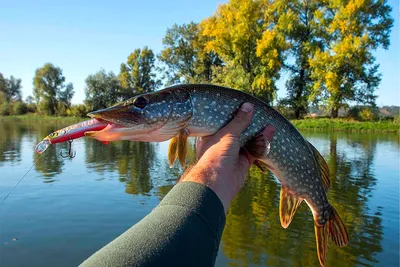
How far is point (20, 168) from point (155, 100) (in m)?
10.3

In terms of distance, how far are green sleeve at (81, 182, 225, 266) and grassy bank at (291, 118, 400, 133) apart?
103 feet

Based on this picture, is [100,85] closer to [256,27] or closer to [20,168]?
[256,27]

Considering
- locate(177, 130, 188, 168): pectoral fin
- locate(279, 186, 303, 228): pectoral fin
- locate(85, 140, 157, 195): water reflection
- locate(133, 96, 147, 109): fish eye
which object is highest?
locate(133, 96, 147, 109): fish eye

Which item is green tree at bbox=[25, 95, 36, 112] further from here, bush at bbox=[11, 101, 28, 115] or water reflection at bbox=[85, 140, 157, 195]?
water reflection at bbox=[85, 140, 157, 195]

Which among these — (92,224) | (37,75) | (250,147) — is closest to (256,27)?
(92,224)

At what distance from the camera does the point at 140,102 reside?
2615 mm

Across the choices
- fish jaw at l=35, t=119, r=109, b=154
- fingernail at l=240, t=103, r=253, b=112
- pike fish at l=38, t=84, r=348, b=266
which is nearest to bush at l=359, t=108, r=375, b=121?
pike fish at l=38, t=84, r=348, b=266

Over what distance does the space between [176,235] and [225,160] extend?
0.96m

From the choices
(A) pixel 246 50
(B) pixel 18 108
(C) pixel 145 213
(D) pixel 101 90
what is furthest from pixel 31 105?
(C) pixel 145 213

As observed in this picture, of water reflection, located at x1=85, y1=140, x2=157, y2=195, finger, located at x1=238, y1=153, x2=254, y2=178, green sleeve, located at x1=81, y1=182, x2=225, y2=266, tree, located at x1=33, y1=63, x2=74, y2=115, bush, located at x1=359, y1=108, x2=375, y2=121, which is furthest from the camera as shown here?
tree, located at x1=33, y1=63, x2=74, y2=115

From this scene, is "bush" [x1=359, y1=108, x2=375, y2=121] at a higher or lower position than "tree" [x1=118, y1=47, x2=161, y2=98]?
lower

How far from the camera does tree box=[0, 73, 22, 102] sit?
2881 inches

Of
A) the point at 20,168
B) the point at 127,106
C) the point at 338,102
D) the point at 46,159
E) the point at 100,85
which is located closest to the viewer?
the point at 127,106

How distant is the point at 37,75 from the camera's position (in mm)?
57469
